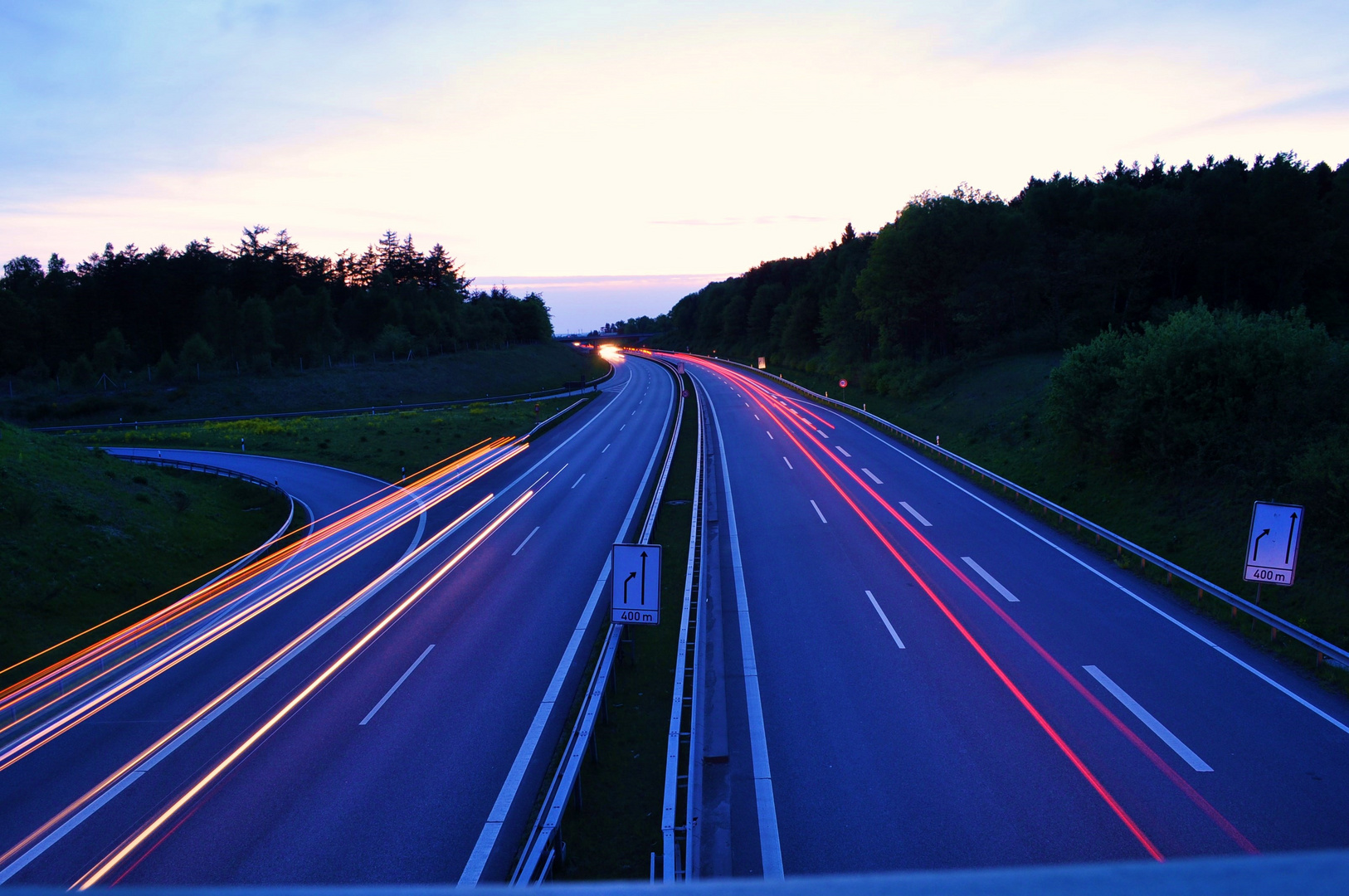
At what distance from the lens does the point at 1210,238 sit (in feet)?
177

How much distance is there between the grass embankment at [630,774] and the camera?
1016 cm

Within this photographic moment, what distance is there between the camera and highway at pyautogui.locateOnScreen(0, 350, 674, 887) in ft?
34.8

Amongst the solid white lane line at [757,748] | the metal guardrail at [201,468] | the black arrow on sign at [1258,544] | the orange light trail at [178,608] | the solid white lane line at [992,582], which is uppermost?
the black arrow on sign at [1258,544]

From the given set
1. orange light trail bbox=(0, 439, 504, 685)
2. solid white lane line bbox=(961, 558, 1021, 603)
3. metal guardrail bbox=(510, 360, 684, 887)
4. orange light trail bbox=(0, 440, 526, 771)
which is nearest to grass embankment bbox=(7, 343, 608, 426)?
orange light trail bbox=(0, 440, 526, 771)

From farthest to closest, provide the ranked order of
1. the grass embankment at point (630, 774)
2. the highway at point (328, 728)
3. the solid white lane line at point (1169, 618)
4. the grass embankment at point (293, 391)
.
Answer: the grass embankment at point (293, 391) → the solid white lane line at point (1169, 618) → the highway at point (328, 728) → the grass embankment at point (630, 774)

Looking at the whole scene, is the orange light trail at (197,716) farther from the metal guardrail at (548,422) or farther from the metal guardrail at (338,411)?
the metal guardrail at (338,411)

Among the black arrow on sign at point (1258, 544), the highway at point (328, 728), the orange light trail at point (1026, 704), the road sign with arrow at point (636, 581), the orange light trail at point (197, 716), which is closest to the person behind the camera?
the orange light trail at point (1026, 704)

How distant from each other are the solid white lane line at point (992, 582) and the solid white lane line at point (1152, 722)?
3.82 m

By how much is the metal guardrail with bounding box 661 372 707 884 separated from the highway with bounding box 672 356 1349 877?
19.6 inches

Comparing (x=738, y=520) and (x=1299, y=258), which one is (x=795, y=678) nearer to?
(x=738, y=520)

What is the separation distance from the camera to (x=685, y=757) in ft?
39.1

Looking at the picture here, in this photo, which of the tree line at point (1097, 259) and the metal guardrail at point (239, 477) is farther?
the tree line at point (1097, 259)

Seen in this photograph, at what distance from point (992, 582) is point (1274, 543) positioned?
19.7ft

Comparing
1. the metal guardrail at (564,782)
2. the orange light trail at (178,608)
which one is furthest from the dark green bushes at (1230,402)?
the orange light trail at (178,608)
